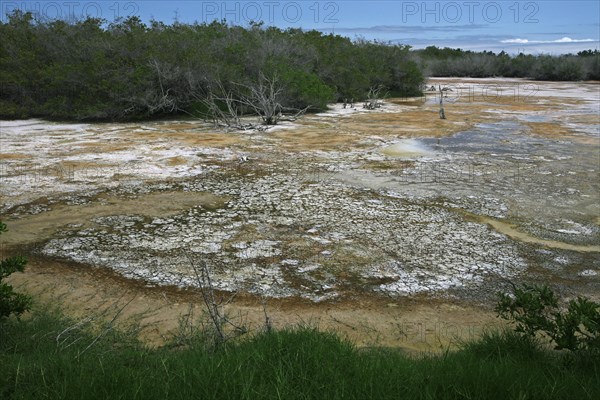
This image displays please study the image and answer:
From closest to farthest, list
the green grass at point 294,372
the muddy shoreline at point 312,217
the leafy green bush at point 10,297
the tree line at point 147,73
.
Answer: the green grass at point 294,372 → the leafy green bush at point 10,297 → the muddy shoreline at point 312,217 → the tree line at point 147,73

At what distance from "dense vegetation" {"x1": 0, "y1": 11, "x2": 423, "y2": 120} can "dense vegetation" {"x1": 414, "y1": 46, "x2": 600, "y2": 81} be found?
2183 centimetres

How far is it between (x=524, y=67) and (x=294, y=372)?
146ft

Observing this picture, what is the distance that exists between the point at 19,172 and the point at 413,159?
649 cm

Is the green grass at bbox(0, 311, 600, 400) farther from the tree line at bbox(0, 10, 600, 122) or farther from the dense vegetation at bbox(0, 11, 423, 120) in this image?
the dense vegetation at bbox(0, 11, 423, 120)

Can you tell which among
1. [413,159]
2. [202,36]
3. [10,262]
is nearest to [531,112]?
[413,159]

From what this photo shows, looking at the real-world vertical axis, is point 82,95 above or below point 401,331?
above

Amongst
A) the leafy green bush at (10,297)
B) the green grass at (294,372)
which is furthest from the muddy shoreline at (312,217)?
the leafy green bush at (10,297)

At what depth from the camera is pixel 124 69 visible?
15391mm

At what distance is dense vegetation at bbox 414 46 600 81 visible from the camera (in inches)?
1471

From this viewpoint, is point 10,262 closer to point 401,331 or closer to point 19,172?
point 401,331

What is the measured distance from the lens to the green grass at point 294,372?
2.43 metres

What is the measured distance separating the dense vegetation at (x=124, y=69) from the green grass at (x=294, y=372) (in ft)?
41.4

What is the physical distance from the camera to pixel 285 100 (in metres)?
17.1

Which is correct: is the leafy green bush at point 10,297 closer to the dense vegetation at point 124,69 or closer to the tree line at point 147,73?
the tree line at point 147,73
